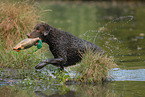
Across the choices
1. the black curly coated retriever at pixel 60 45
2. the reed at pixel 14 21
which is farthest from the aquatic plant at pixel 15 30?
the black curly coated retriever at pixel 60 45

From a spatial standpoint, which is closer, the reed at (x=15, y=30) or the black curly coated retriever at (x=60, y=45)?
the black curly coated retriever at (x=60, y=45)

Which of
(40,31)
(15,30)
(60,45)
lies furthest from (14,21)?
(60,45)

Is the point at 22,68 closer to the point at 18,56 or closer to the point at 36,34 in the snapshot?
the point at 18,56

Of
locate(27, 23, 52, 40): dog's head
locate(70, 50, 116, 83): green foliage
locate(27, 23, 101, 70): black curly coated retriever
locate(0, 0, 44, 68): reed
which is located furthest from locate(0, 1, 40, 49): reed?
locate(70, 50, 116, 83): green foliage

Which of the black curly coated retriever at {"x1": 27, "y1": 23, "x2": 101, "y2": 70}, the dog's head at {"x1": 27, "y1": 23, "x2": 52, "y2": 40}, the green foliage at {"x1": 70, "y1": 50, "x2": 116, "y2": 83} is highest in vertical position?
the dog's head at {"x1": 27, "y1": 23, "x2": 52, "y2": 40}

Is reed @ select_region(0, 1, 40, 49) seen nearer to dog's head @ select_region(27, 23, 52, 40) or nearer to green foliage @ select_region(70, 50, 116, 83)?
dog's head @ select_region(27, 23, 52, 40)

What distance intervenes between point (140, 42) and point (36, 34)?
7488 millimetres

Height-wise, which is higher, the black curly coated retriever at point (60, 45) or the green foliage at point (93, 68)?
the black curly coated retriever at point (60, 45)

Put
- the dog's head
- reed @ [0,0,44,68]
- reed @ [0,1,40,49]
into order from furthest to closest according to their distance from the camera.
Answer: reed @ [0,1,40,49]
reed @ [0,0,44,68]
the dog's head

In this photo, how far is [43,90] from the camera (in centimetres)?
707

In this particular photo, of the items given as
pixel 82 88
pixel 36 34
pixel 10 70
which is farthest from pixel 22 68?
pixel 82 88

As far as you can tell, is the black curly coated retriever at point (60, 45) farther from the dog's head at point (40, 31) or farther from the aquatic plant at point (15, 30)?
the aquatic plant at point (15, 30)

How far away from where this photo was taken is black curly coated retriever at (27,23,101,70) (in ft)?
25.2

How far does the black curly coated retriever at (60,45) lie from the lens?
25.2ft
